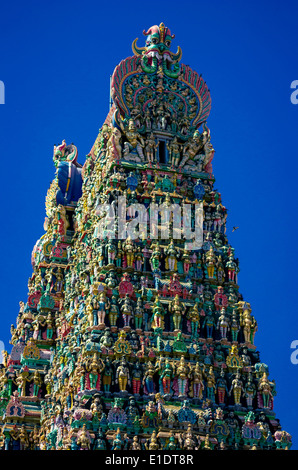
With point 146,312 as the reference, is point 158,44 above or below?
above

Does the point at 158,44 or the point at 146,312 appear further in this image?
the point at 158,44

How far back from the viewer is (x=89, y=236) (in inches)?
2122

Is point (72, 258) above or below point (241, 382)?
above

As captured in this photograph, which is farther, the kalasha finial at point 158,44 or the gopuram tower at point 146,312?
the kalasha finial at point 158,44

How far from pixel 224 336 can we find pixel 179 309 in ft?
6.88

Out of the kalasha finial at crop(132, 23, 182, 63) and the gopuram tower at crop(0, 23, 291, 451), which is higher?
the kalasha finial at crop(132, 23, 182, 63)

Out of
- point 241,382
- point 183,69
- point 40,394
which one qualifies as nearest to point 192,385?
point 241,382

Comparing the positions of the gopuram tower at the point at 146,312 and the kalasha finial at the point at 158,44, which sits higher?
the kalasha finial at the point at 158,44

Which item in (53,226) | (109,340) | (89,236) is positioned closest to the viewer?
(109,340)

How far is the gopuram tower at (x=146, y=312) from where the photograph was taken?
47.4 m

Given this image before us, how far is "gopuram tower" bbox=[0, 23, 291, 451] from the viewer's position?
155 feet

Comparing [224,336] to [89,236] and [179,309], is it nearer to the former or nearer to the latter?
[179,309]

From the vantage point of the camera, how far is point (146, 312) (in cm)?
4975

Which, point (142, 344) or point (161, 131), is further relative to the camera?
point (161, 131)
